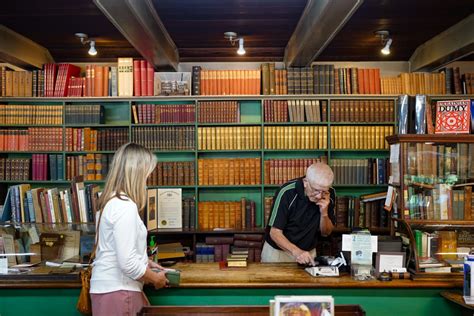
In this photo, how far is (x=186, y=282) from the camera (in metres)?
2.48

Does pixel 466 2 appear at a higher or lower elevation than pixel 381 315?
higher

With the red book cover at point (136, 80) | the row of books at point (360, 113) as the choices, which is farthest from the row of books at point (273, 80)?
the red book cover at point (136, 80)

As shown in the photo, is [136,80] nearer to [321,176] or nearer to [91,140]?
[91,140]

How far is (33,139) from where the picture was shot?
16.7 feet

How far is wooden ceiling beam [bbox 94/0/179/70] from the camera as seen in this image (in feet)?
10.6

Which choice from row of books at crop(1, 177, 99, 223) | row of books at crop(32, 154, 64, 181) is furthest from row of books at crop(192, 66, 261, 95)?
row of books at crop(1, 177, 99, 223)

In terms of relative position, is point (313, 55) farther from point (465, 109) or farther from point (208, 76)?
point (465, 109)

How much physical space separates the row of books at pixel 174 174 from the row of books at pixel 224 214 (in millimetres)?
328

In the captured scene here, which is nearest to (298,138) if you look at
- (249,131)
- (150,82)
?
(249,131)

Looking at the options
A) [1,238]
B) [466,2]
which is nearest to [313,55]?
[466,2]

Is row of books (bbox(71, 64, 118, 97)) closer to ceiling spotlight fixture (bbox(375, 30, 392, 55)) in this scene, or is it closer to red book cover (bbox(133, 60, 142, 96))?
red book cover (bbox(133, 60, 142, 96))

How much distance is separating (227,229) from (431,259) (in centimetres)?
270

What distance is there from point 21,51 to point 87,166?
4.70ft

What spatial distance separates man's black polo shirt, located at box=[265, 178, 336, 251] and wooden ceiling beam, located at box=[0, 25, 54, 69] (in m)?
3.34
